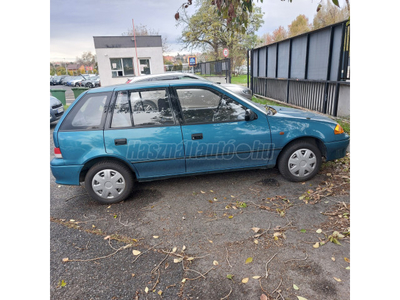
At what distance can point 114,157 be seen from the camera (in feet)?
12.7

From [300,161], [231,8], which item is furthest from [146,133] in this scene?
[300,161]

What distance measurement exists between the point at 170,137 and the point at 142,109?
594 millimetres

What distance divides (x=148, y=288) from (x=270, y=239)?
1.43 meters

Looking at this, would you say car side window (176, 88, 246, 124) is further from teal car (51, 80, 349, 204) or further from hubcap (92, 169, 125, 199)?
hubcap (92, 169, 125, 199)

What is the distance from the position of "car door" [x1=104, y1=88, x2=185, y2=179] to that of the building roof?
21308 millimetres

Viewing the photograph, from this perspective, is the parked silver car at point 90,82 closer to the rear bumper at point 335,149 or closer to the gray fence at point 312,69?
the gray fence at point 312,69

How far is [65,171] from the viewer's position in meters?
3.82

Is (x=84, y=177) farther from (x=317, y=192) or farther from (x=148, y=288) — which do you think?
(x=317, y=192)

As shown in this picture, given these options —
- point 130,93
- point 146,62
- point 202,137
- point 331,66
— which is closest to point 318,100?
point 331,66

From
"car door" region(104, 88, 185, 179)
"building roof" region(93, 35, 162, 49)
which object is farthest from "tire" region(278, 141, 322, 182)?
"building roof" region(93, 35, 162, 49)

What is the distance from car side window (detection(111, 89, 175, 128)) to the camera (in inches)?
153

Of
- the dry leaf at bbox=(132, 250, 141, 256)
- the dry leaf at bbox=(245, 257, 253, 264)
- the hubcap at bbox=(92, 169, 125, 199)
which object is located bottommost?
the dry leaf at bbox=(132, 250, 141, 256)

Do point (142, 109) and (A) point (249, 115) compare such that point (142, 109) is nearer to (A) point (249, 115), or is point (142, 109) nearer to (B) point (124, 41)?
(A) point (249, 115)

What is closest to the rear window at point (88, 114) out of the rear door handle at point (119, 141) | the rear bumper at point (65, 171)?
the rear door handle at point (119, 141)
